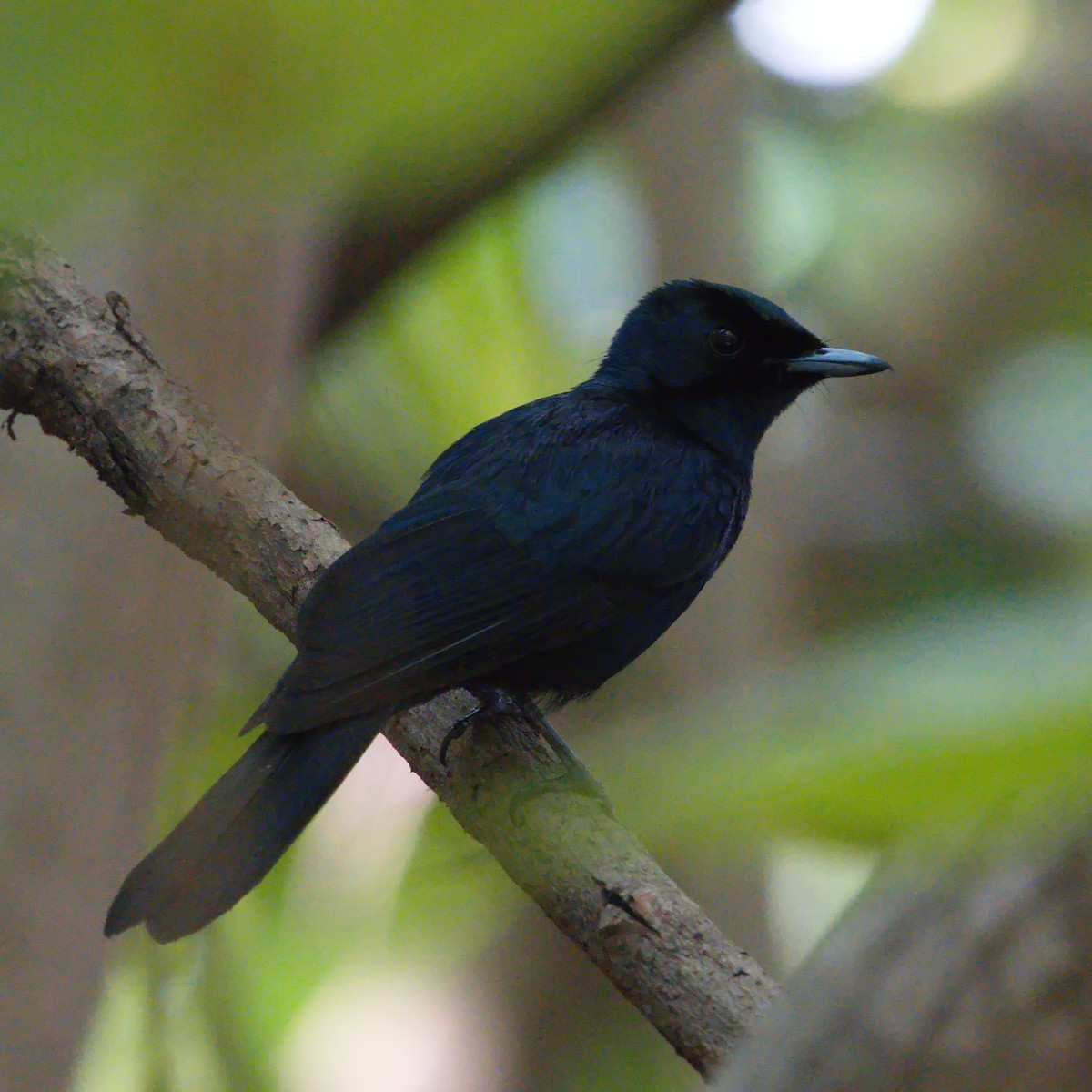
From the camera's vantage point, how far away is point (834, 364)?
10.8 feet

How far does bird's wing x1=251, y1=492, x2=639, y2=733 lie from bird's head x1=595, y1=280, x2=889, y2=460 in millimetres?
680

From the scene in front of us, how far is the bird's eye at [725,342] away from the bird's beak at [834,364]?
0.42ft

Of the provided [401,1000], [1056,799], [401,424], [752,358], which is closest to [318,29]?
[1056,799]

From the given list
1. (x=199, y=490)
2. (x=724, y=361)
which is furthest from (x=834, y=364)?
(x=199, y=490)

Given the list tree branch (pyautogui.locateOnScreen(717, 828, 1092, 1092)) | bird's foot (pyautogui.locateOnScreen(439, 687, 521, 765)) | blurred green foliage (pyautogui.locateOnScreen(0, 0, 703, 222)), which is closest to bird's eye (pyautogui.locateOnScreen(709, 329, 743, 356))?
bird's foot (pyautogui.locateOnScreen(439, 687, 521, 765))

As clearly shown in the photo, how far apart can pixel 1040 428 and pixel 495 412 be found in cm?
319

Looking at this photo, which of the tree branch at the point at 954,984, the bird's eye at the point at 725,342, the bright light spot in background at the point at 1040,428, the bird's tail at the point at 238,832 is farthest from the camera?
the bright light spot in background at the point at 1040,428

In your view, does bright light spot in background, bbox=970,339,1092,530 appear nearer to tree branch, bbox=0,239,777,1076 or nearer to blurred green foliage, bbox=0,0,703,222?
tree branch, bbox=0,239,777,1076

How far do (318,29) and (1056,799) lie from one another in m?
0.32

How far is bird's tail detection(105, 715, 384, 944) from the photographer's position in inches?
80.0

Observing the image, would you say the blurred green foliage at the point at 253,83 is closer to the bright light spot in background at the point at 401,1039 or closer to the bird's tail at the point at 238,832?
the bird's tail at the point at 238,832

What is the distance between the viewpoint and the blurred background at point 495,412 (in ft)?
1.14

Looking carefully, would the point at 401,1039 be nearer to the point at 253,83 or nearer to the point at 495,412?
the point at 495,412

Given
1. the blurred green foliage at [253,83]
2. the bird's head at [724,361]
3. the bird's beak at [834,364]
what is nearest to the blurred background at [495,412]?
the blurred green foliage at [253,83]
